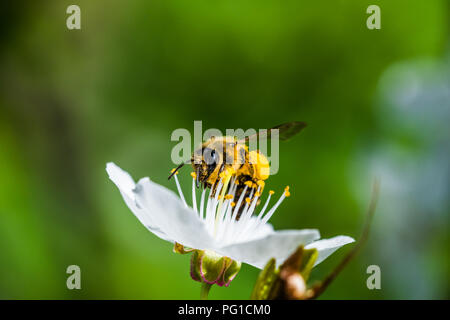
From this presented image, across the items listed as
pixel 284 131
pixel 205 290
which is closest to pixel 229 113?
pixel 284 131

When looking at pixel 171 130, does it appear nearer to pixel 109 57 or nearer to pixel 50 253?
pixel 109 57

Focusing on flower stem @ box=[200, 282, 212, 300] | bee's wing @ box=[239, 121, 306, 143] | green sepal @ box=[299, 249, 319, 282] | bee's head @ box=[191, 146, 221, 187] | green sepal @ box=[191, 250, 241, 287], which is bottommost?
flower stem @ box=[200, 282, 212, 300]

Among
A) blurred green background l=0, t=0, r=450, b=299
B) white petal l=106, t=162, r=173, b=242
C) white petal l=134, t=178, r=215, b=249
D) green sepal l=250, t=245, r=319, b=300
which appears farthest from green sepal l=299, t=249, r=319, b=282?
blurred green background l=0, t=0, r=450, b=299

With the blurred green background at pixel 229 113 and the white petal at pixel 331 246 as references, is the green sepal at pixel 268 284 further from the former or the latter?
the blurred green background at pixel 229 113

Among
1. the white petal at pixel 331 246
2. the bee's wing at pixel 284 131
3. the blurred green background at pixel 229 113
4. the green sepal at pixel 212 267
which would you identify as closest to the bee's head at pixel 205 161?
the bee's wing at pixel 284 131

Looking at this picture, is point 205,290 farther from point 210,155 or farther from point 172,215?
point 210,155

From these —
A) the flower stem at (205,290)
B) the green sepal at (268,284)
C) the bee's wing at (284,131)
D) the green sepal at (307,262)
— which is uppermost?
the bee's wing at (284,131)

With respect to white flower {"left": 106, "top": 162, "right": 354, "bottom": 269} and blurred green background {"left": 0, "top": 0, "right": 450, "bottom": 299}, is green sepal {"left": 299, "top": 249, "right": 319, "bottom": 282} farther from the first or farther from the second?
blurred green background {"left": 0, "top": 0, "right": 450, "bottom": 299}
